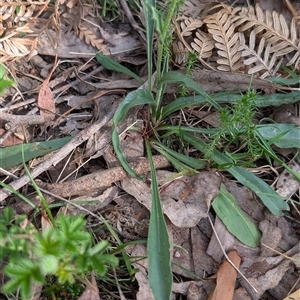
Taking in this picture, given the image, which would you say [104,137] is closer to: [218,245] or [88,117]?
[88,117]

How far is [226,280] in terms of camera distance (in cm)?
158

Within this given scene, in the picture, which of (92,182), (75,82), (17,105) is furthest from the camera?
(75,82)

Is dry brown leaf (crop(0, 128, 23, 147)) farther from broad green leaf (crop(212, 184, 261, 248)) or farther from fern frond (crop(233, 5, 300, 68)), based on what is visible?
fern frond (crop(233, 5, 300, 68))

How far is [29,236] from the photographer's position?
3.75 ft

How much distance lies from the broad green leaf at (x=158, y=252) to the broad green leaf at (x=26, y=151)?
0.38 metres

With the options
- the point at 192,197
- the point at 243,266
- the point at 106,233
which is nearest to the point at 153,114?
the point at 192,197

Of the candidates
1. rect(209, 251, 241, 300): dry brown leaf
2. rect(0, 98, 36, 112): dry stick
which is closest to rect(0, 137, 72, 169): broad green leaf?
rect(0, 98, 36, 112): dry stick

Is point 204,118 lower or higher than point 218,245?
higher

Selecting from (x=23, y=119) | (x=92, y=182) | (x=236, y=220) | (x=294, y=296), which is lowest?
(x=294, y=296)

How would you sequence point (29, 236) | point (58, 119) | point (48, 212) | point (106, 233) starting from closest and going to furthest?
1. point (29, 236)
2. point (48, 212)
3. point (106, 233)
4. point (58, 119)

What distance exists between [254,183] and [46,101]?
2.83ft

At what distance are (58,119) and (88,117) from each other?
0.12m

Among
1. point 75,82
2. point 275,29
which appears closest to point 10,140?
point 75,82

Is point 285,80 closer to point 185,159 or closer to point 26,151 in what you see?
point 185,159
